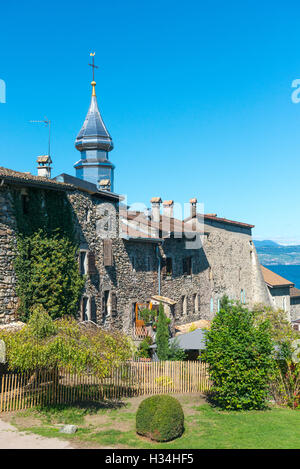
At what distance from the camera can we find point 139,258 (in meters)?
30.1

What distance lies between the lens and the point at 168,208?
4009 cm

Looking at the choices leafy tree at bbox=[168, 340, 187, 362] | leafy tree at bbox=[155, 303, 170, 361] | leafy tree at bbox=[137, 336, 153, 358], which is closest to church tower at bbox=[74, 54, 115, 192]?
leafy tree at bbox=[137, 336, 153, 358]

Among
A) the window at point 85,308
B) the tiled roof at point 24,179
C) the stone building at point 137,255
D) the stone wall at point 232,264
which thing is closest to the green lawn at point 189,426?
the stone building at point 137,255

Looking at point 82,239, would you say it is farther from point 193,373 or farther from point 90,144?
point 90,144

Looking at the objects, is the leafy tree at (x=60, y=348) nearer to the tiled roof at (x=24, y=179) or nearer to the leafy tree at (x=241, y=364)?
the leafy tree at (x=241, y=364)

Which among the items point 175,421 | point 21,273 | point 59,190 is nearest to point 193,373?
point 175,421

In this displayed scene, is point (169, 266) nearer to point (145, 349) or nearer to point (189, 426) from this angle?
point (145, 349)

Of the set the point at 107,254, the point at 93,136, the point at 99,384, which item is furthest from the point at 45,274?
the point at 93,136

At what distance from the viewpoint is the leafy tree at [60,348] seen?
48.3 feet

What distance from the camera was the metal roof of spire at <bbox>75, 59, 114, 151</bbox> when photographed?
49.6 metres

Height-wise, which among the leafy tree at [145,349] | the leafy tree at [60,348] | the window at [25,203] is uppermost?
the window at [25,203]

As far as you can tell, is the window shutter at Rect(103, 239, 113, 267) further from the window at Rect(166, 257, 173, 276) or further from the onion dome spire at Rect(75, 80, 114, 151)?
the onion dome spire at Rect(75, 80, 114, 151)
